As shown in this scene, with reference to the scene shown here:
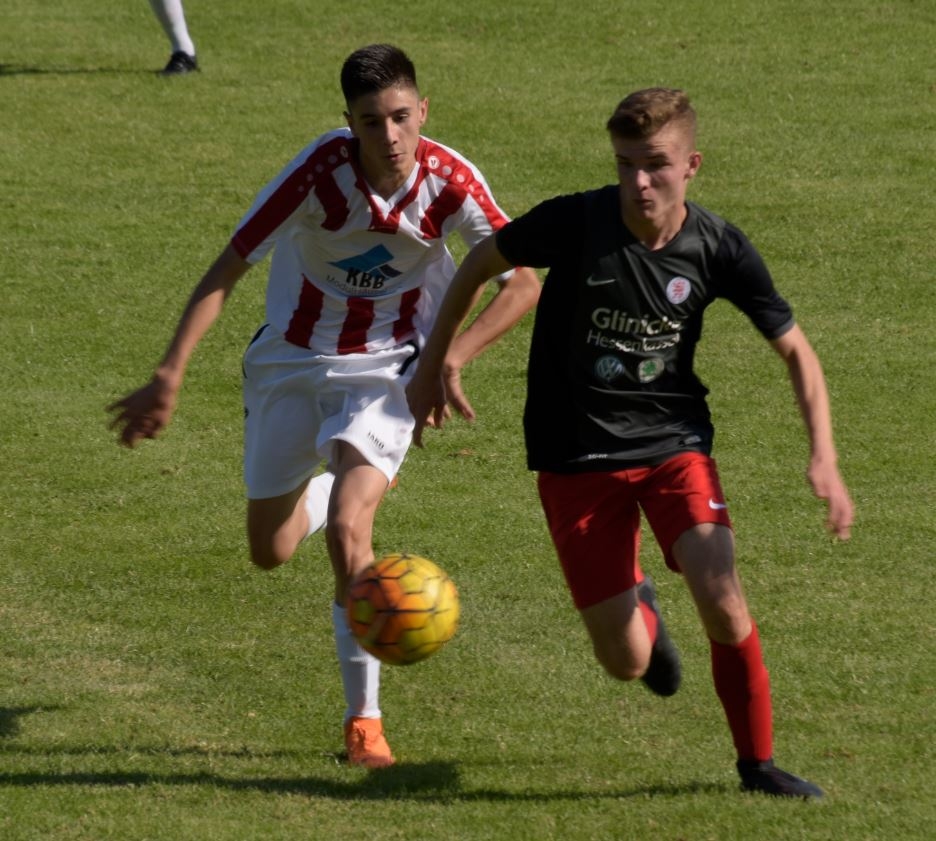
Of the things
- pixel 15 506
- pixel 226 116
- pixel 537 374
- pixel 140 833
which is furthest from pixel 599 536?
pixel 226 116

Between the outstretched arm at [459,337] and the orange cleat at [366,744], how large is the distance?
106 cm

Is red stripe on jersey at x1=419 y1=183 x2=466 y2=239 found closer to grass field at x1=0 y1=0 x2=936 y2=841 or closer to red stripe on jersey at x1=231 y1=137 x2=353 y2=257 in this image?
red stripe on jersey at x1=231 y1=137 x2=353 y2=257

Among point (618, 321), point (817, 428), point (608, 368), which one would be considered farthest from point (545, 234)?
point (817, 428)

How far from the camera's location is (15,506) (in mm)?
8766

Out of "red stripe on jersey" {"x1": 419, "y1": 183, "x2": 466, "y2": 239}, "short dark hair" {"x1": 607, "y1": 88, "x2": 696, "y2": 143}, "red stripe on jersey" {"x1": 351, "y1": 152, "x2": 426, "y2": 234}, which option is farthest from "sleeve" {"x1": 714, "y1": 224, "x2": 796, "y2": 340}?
"red stripe on jersey" {"x1": 351, "y1": 152, "x2": 426, "y2": 234}

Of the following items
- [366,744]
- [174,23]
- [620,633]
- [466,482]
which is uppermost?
[174,23]

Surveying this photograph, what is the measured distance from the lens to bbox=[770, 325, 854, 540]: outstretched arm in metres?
5.30

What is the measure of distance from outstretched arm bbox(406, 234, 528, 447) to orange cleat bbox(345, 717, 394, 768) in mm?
1058

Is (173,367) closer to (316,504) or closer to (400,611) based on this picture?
(400,611)

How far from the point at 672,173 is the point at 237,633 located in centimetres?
301

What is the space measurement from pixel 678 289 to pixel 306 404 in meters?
1.72

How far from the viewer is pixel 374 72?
607 cm

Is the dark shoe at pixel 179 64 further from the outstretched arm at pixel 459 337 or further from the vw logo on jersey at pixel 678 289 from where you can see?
the vw logo on jersey at pixel 678 289

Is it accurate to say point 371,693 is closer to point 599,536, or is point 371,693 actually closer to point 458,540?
point 599,536
